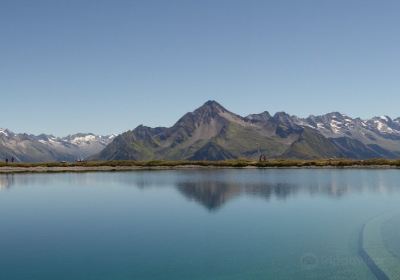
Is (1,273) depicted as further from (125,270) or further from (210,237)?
(210,237)

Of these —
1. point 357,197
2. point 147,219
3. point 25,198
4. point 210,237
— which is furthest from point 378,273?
point 25,198

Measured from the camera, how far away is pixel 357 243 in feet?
164

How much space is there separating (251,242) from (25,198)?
7245 cm

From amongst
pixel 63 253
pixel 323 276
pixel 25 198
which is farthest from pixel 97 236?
pixel 25 198

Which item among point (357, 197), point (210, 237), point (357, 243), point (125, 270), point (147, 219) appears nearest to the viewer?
point (125, 270)

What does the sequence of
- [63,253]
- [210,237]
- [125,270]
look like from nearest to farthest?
1. [125,270]
2. [63,253]
3. [210,237]

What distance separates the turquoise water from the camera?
39.2 meters

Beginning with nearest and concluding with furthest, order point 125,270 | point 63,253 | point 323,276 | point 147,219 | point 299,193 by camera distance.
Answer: point 323,276
point 125,270
point 63,253
point 147,219
point 299,193

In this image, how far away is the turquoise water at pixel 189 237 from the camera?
3925cm

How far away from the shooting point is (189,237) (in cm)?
5431

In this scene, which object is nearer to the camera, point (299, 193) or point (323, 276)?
point (323, 276)

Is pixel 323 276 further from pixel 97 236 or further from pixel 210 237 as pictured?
pixel 97 236

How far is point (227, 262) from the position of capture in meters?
41.7

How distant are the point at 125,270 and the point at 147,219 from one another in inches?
1206
